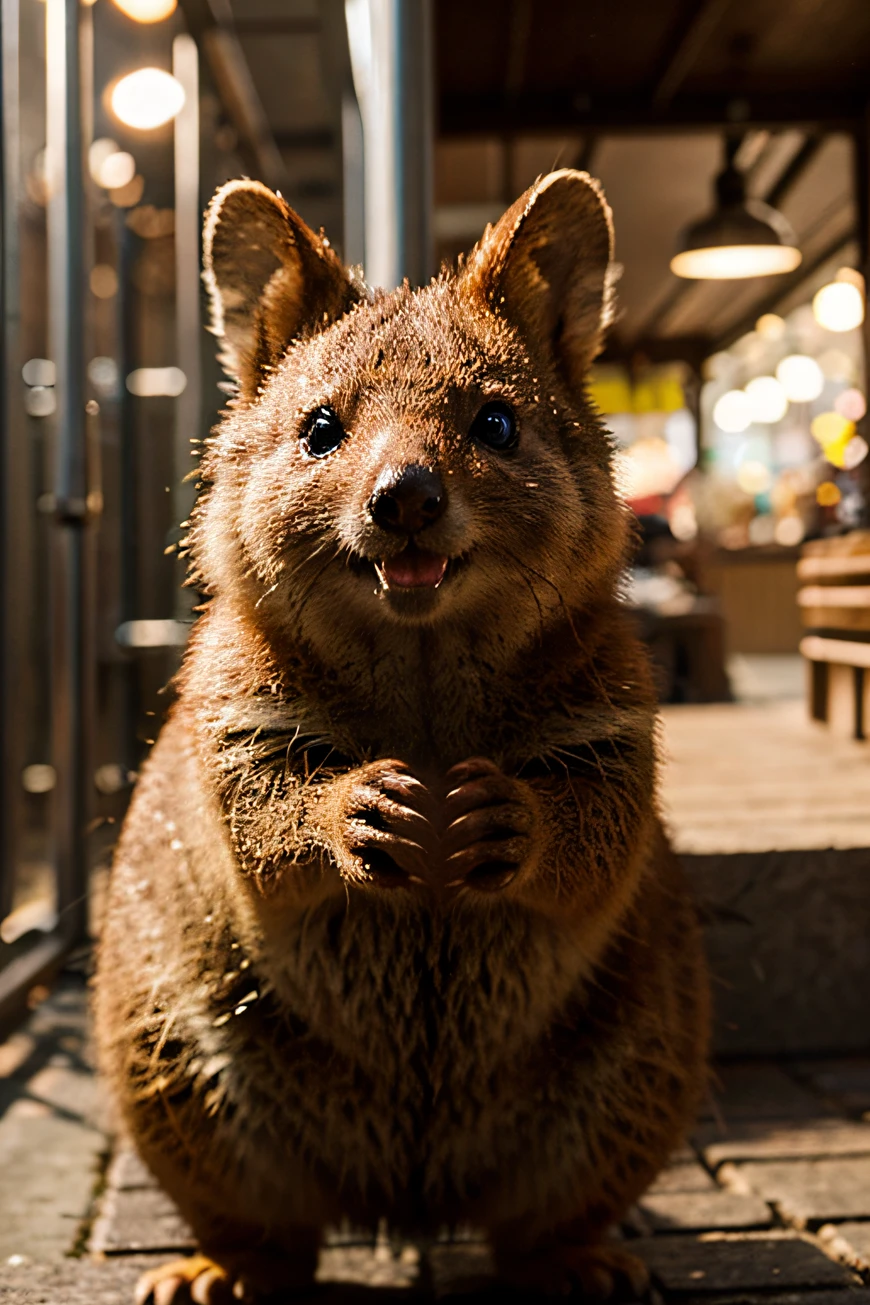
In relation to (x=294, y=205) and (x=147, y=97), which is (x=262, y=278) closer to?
(x=147, y=97)

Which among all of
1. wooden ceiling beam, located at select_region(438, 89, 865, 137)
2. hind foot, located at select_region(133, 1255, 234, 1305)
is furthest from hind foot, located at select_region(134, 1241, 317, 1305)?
wooden ceiling beam, located at select_region(438, 89, 865, 137)

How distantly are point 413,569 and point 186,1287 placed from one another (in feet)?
3.95

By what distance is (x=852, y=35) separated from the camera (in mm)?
3369

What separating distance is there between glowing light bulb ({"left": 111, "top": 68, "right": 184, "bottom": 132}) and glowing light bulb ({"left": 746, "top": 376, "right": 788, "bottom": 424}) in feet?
40.5

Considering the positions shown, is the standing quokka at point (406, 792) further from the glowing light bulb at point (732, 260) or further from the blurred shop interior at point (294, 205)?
the glowing light bulb at point (732, 260)

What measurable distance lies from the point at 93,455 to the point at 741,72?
3052 mm

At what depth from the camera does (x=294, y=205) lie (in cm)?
657

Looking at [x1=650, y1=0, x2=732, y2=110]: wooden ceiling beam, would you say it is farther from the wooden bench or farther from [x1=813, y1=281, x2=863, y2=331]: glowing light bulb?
[x1=813, y1=281, x2=863, y2=331]: glowing light bulb

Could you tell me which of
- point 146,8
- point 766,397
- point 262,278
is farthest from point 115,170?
point 766,397

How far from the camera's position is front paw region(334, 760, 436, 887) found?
1443 mm

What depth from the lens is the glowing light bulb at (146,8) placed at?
16.3 ft

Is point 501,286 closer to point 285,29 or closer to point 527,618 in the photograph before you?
point 527,618

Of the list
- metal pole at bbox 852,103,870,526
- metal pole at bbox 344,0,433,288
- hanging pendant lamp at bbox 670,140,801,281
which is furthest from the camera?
hanging pendant lamp at bbox 670,140,801,281

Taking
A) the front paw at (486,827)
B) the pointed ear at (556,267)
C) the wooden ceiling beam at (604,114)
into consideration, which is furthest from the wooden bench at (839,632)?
the front paw at (486,827)
